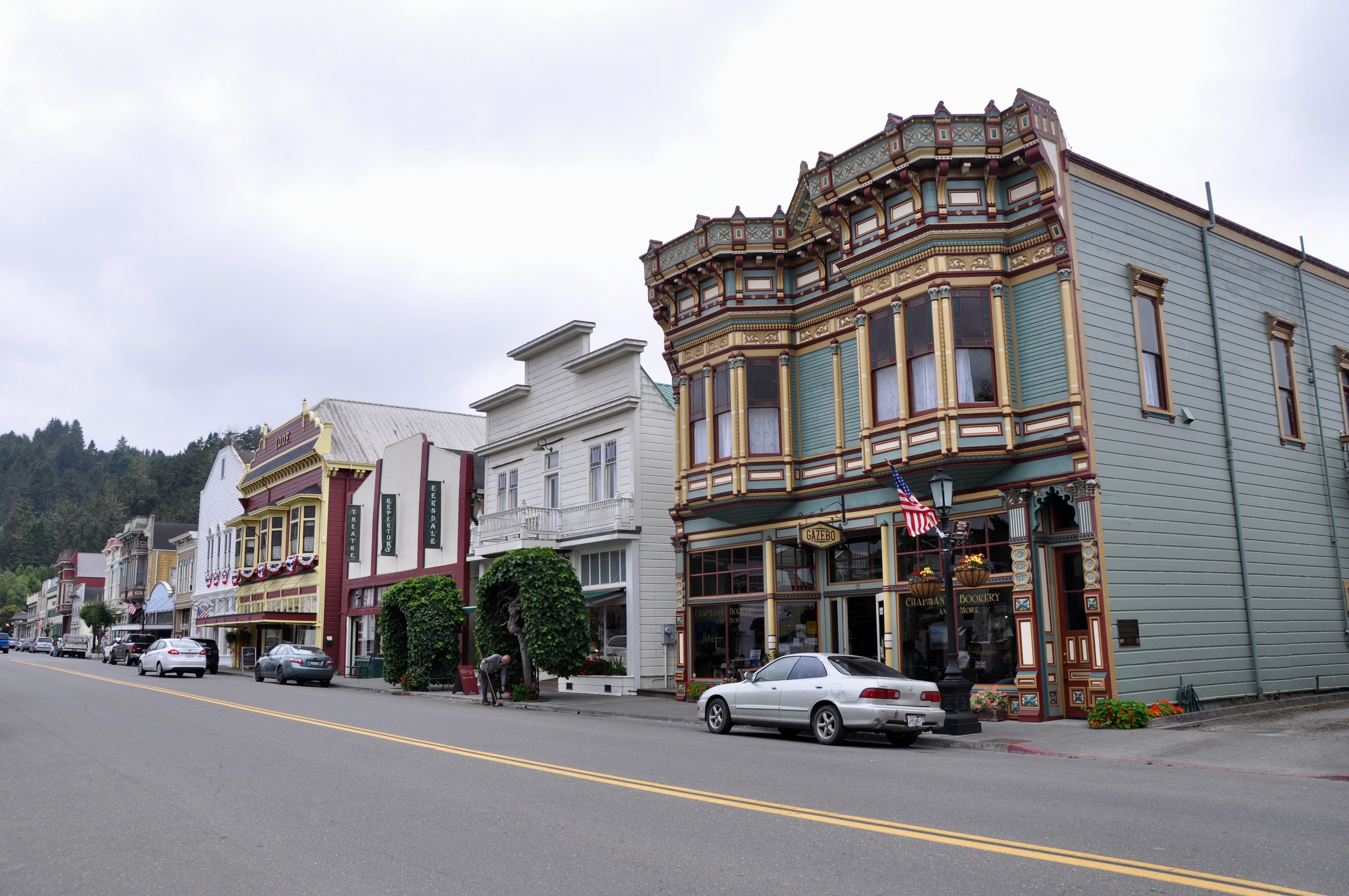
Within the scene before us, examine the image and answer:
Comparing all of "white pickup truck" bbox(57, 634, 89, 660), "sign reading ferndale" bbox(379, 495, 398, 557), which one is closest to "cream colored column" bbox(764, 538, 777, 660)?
"sign reading ferndale" bbox(379, 495, 398, 557)

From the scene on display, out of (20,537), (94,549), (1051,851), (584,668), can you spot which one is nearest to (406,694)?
(584,668)

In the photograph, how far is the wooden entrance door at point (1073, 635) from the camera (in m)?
17.4

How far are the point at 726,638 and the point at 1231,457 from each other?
11387mm

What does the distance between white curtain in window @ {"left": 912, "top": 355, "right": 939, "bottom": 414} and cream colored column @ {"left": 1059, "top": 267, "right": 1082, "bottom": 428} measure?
2.35m

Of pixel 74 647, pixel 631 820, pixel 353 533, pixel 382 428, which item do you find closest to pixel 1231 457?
pixel 631 820

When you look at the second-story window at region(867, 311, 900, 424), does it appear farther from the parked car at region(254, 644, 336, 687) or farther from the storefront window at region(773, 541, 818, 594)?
the parked car at region(254, 644, 336, 687)

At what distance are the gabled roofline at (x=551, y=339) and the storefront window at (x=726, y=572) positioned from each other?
880cm

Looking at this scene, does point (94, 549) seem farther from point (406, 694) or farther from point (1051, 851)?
point (1051, 851)

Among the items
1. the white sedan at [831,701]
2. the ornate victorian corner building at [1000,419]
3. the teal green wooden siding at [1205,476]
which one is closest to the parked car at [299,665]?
the ornate victorian corner building at [1000,419]

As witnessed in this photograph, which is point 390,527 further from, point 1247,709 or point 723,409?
point 1247,709

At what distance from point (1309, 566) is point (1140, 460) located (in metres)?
6.58

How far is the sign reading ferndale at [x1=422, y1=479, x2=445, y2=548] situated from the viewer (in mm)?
36719

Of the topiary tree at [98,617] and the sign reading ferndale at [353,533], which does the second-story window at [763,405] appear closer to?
the sign reading ferndale at [353,533]

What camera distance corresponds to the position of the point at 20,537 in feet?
571
